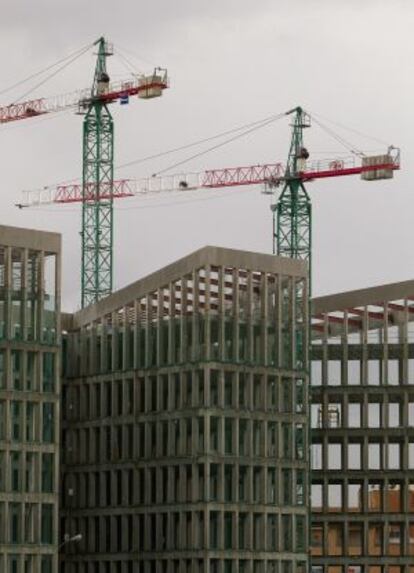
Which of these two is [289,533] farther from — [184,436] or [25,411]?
[25,411]

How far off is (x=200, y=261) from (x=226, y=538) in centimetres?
2093

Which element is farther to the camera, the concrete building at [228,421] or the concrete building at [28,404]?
the concrete building at [228,421]

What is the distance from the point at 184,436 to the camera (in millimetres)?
196375

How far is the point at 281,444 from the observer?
649ft

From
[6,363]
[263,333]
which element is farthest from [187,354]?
[6,363]

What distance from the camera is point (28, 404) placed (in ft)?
607

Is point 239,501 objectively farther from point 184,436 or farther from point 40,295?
point 40,295

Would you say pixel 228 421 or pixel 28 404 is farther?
pixel 228 421

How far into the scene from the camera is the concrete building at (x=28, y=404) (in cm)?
18362

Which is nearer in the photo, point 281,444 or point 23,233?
point 23,233

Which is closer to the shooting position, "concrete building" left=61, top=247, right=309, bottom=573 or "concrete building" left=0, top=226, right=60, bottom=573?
"concrete building" left=0, top=226, right=60, bottom=573

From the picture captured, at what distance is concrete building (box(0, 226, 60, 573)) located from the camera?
184 metres

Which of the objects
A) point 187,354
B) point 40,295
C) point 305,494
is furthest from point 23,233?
point 305,494

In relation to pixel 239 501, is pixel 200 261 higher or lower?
higher
